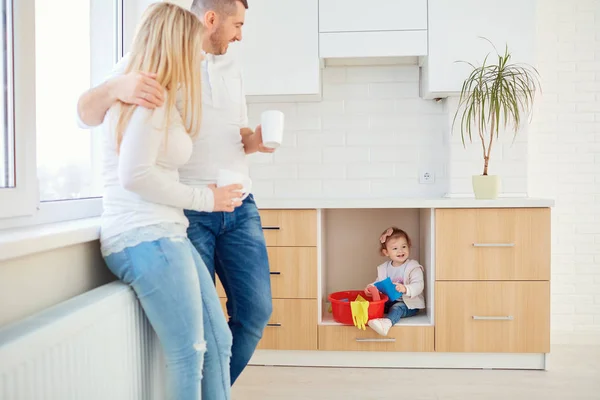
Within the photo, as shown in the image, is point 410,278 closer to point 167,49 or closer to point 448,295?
point 448,295

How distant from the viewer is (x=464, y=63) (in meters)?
3.30

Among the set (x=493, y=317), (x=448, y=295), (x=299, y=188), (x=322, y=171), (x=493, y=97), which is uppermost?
(x=493, y=97)

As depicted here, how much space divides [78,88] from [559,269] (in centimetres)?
290

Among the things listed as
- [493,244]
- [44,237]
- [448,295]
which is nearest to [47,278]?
[44,237]

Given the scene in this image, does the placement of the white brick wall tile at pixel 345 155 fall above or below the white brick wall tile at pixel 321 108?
below

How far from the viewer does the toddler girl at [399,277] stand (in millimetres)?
3086

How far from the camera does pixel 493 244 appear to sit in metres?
3.00

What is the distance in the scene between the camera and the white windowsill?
1312mm

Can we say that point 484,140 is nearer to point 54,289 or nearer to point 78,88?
point 78,88

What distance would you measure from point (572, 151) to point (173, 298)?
2879 millimetres

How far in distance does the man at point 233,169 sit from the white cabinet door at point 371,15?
55.7 inches

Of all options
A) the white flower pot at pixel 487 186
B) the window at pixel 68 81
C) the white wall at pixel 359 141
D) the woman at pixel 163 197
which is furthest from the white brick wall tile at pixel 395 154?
the woman at pixel 163 197

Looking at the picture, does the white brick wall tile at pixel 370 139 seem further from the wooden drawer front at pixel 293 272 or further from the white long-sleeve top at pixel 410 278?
the wooden drawer front at pixel 293 272

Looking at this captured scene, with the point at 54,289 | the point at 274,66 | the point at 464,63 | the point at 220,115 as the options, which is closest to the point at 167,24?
the point at 220,115
